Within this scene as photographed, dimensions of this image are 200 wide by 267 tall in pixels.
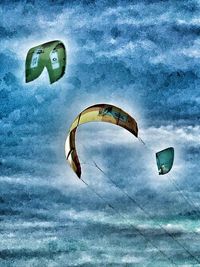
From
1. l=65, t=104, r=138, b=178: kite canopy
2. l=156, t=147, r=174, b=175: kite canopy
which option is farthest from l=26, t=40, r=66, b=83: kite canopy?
l=156, t=147, r=174, b=175: kite canopy

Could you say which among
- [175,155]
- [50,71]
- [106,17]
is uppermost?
[106,17]

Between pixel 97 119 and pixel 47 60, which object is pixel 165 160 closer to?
pixel 97 119

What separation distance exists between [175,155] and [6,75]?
192cm

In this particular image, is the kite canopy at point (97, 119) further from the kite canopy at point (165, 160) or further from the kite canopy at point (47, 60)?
the kite canopy at point (47, 60)

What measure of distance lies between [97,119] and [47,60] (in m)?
0.83

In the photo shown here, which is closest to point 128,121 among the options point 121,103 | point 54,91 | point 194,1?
point 121,103

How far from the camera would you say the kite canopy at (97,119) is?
23.6 ft

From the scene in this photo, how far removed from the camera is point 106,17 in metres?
7.47

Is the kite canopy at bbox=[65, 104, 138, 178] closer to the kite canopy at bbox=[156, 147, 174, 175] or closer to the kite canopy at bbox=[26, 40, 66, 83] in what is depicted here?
the kite canopy at bbox=[156, 147, 174, 175]

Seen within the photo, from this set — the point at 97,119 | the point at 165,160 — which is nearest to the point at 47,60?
the point at 97,119

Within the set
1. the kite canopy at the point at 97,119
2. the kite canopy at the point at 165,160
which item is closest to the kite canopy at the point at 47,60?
the kite canopy at the point at 97,119

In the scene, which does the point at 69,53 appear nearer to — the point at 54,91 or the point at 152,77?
the point at 54,91

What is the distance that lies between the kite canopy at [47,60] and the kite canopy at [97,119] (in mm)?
460

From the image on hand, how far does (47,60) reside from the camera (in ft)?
22.7
